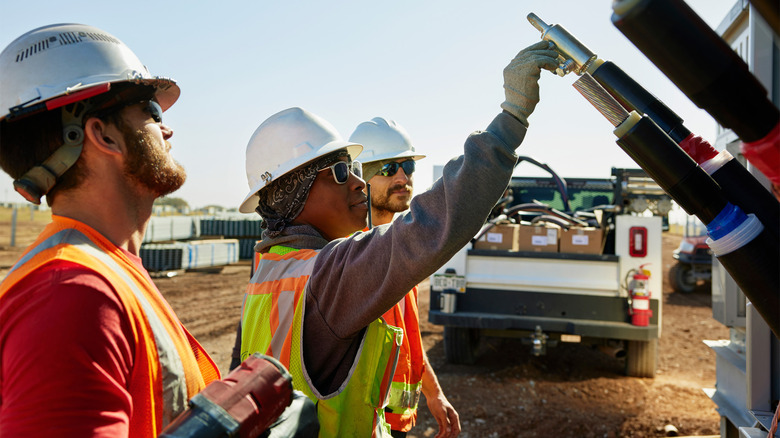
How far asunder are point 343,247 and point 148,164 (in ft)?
2.02

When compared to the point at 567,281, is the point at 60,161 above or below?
above

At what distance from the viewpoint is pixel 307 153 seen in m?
2.28

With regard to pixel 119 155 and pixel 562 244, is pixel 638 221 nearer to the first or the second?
pixel 562 244

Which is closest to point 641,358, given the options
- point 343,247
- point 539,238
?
point 539,238

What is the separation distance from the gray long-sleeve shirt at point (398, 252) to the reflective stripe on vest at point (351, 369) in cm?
4

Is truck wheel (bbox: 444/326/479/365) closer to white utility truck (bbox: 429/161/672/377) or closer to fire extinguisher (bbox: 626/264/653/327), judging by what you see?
white utility truck (bbox: 429/161/672/377)

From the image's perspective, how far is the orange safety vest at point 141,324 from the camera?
1.13 m

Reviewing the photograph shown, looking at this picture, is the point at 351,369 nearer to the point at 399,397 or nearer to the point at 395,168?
the point at 399,397

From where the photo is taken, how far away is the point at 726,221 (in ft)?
2.75

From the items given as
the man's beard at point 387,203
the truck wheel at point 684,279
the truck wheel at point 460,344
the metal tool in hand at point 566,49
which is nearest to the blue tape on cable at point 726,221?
the metal tool in hand at point 566,49

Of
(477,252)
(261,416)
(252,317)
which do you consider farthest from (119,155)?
(477,252)

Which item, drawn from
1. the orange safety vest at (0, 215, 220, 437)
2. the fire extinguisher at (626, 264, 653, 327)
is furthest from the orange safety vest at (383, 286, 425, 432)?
the fire extinguisher at (626, 264, 653, 327)

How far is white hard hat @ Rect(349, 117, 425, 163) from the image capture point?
4.10 meters

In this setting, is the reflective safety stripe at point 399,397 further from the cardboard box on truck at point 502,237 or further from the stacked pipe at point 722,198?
the cardboard box on truck at point 502,237
